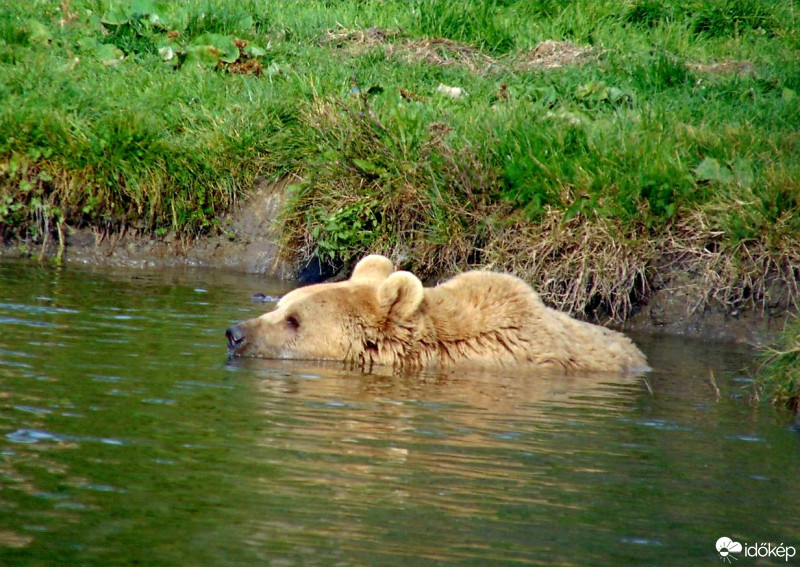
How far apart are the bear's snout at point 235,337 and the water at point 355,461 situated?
0.14m

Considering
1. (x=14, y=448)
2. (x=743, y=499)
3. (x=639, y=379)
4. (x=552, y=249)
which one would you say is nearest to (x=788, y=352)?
(x=639, y=379)

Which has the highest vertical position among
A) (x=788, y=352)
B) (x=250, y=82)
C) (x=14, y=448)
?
(x=250, y=82)

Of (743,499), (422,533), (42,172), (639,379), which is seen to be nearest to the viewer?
(422,533)

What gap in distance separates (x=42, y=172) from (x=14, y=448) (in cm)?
621

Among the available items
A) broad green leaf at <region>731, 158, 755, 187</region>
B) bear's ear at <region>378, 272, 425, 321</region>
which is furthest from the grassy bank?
bear's ear at <region>378, 272, 425, 321</region>

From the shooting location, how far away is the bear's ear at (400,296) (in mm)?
6973

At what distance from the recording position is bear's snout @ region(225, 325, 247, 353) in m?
7.06

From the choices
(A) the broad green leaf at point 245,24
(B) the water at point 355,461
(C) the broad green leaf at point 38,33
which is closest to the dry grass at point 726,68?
(A) the broad green leaf at point 245,24

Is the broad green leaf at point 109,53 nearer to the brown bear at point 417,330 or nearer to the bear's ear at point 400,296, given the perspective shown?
the brown bear at point 417,330

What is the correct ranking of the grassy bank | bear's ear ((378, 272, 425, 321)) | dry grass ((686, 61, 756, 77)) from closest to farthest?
bear's ear ((378, 272, 425, 321))
the grassy bank
dry grass ((686, 61, 756, 77))

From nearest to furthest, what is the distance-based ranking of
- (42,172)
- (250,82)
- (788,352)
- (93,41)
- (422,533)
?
(422,533), (788,352), (42,172), (250,82), (93,41)

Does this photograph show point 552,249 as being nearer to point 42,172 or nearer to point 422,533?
point 42,172

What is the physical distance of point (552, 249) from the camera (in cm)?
920

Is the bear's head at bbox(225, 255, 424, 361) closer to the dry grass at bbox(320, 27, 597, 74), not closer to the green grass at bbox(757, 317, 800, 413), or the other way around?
the green grass at bbox(757, 317, 800, 413)
